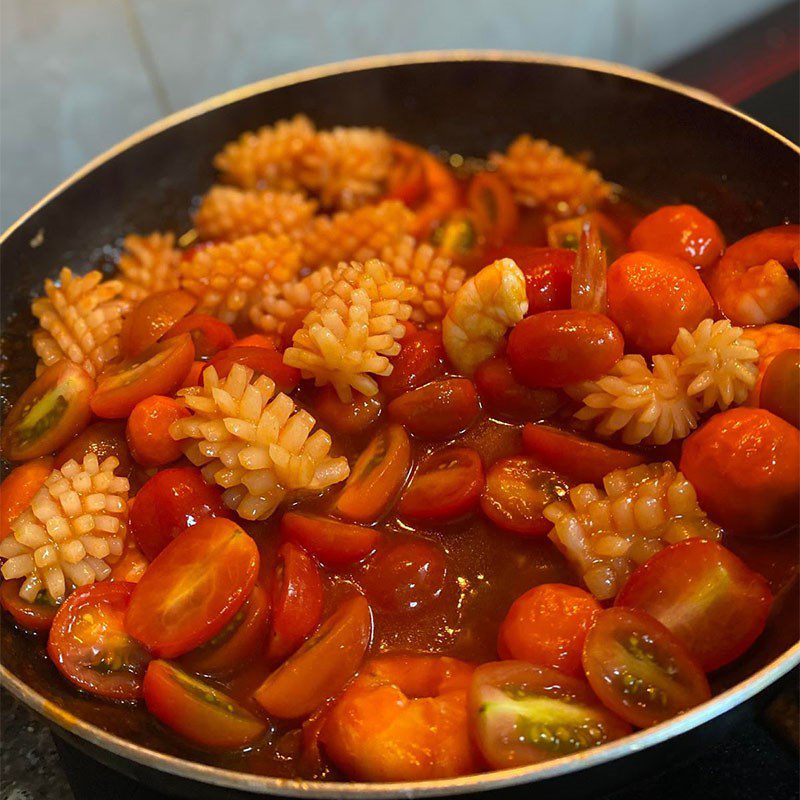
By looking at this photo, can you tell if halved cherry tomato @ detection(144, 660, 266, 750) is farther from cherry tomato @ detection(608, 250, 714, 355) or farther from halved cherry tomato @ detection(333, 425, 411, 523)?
cherry tomato @ detection(608, 250, 714, 355)

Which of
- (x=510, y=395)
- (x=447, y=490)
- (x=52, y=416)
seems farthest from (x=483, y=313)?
(x=52, y=416)

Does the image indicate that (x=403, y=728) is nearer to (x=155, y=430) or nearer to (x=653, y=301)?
(x=155, y=430)

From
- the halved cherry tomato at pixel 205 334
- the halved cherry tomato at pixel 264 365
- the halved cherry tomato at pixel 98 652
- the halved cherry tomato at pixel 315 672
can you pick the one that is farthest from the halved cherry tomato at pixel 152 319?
the halved cherry tomato at pixel 315 672

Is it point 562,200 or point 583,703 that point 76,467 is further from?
point 562,200

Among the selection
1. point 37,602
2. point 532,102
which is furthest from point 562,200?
point 37,602

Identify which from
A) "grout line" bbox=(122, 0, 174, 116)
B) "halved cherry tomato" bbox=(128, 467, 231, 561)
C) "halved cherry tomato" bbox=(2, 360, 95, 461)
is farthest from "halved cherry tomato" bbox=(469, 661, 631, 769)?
"grout line" bbox=(122, 0, 174, 116)

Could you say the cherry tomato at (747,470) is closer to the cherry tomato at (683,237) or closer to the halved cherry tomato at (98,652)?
the cherry tomato at (683,237)
